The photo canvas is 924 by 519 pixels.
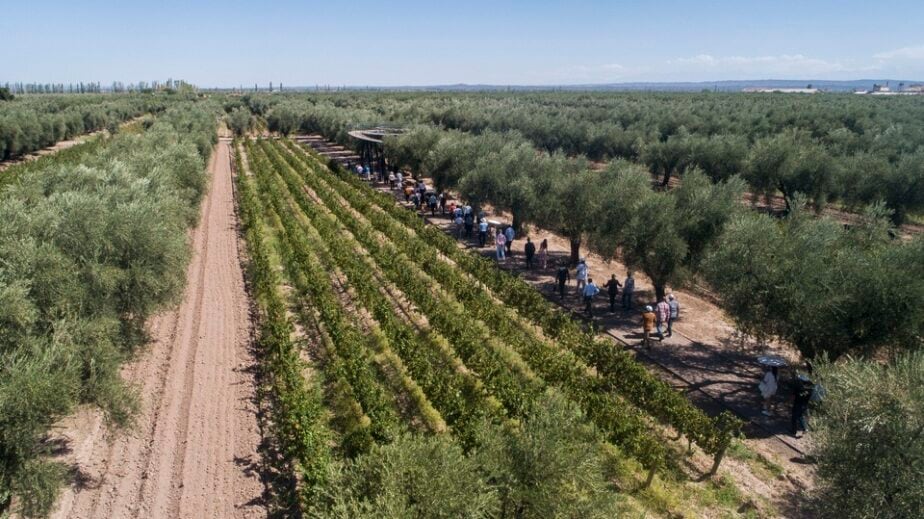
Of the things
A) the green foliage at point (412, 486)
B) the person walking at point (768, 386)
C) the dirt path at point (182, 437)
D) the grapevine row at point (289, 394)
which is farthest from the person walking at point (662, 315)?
the dirt path at point (182, 437)

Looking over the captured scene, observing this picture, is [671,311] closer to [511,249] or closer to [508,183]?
[511,249]

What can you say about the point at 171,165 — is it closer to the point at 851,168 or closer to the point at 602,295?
the point at 602,295

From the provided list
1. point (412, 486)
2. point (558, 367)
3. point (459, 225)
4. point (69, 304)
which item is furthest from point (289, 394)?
point (459, 225)

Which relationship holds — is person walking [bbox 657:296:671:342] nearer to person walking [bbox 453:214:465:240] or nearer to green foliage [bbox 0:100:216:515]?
person walking [bbox 453:214:465:240]

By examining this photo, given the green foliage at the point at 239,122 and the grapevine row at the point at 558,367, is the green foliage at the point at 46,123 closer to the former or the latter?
the green foliage at the point at 239,122

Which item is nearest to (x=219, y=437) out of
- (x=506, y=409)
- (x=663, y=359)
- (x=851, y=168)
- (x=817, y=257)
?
(x=506, y=409)
